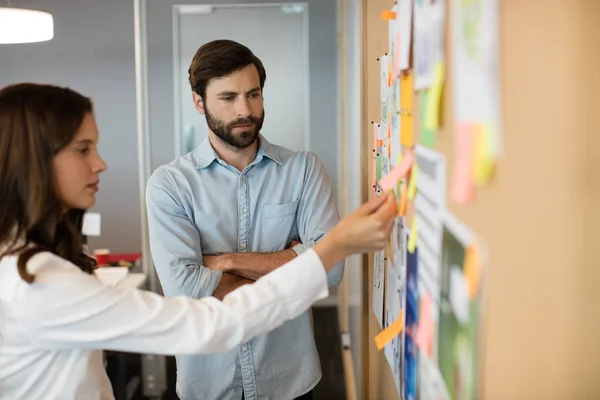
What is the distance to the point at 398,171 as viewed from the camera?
1167mm

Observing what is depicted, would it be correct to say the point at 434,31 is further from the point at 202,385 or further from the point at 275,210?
the point at 202,385

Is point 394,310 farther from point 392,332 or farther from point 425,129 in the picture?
point 425,129

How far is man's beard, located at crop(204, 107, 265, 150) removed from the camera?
1791 millimetres

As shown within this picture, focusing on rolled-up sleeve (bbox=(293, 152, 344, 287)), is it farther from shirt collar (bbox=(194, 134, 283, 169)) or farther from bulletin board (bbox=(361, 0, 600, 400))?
bulletin board (bbox=(361, 0, 600, 400))

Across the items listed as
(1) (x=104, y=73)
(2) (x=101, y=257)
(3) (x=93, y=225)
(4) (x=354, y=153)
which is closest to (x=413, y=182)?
(4) (x=354, y=153)

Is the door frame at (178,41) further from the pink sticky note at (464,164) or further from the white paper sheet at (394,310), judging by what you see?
the pink sticky note at (464,164)

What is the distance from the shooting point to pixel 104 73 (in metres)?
4.44

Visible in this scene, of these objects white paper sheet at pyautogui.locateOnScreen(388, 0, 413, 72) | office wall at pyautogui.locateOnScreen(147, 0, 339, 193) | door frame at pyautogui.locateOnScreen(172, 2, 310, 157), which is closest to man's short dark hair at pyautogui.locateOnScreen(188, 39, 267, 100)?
white paper sheet at pyautogui.locateOnScreen(388, 0, 413, 72)

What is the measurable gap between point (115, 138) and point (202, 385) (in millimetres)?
2966

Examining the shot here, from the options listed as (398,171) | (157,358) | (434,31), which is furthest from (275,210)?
(157,358)

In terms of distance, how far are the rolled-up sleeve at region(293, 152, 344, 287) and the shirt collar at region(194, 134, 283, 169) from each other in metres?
0.10

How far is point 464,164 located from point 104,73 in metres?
4.08

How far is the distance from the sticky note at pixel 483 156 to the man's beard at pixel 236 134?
1144 millimetres

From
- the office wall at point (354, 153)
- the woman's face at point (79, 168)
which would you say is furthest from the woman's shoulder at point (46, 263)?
the office wall at point (354, 153)
